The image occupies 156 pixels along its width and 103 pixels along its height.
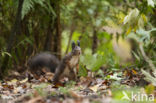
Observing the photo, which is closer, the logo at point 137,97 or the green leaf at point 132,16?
the logo at point 137,97

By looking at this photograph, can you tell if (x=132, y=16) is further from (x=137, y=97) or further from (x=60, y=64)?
(x=60, y=64)

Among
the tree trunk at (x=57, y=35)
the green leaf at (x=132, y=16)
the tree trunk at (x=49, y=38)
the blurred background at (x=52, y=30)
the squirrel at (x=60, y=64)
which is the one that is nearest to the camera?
the green leaf at (x=132, y=16)

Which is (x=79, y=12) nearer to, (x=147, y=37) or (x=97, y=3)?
(x=97, y=3)

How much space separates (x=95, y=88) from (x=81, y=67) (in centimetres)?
106

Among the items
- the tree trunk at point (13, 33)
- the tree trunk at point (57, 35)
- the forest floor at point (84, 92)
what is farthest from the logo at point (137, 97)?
the tree trunk at point (57, 35)

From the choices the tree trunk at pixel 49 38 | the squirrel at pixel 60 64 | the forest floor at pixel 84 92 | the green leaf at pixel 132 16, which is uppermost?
the green leaf at pixel 132 16

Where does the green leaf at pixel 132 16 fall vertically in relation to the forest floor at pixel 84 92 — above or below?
above

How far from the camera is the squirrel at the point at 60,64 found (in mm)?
4289

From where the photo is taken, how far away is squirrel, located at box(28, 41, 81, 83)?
429cm

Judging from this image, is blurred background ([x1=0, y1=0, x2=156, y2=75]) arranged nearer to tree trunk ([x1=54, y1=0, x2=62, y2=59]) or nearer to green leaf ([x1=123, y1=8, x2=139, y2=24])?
tree trunk ([x1=54, y1=0, x2=62, y2=59])

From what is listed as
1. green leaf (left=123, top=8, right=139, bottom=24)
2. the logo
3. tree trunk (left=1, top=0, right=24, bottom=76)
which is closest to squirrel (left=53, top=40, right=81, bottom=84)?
tree trunk (left=1, top=0, right=24, bottom=76)

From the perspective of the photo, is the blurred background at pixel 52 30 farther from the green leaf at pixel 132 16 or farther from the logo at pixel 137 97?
the logo at pixel 137 97

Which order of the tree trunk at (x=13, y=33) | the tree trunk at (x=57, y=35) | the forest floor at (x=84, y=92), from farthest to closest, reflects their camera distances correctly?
the tree trunk at (x=57, y=35) < the tree trunk at (x=13, y=33) < the forest floor at (x=84, y=92)

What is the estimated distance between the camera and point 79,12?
5.70 metres
